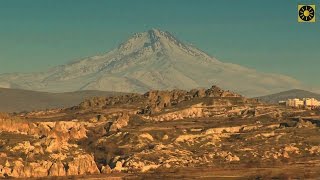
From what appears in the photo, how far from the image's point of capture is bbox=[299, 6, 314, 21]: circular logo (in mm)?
141125

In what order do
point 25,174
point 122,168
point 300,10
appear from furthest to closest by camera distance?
1. point 122,168
2. point 25,174
3. point 300,10

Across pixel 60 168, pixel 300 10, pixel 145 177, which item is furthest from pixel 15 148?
pixel 300 10

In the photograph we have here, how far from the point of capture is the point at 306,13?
467 ft

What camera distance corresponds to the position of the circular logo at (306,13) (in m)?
141

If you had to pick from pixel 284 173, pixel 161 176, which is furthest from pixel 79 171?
pixel 284 173

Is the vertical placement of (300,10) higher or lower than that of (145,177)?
higher

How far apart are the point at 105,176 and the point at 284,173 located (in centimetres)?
3833

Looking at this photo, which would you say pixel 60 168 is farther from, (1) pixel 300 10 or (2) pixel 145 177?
(1) pixel 300 10

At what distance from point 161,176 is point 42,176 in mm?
24936

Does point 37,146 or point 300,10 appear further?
point 37,146

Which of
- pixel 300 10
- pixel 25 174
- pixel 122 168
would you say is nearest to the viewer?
pixel 300 10

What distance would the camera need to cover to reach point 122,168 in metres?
193

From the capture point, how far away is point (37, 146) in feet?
646

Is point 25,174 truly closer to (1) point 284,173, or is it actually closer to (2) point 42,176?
(2) point 42,176
